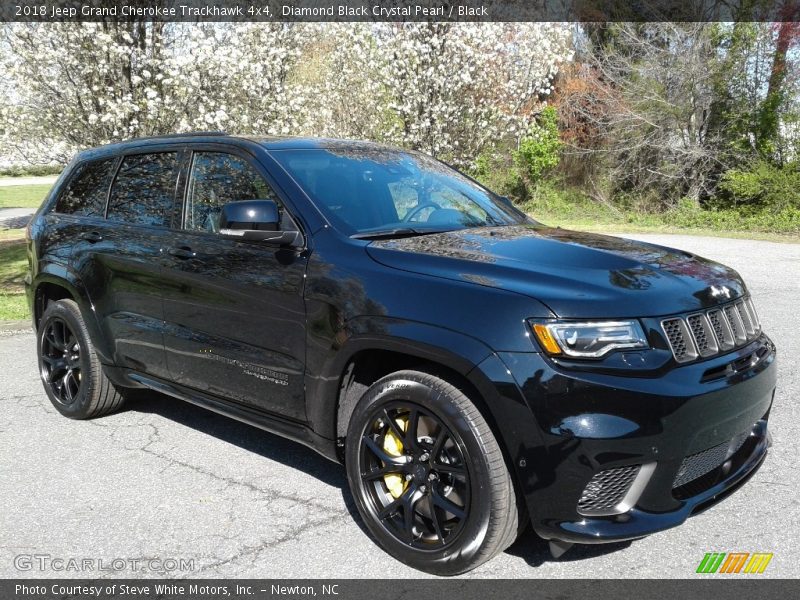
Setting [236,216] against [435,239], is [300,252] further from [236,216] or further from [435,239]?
[435,239]

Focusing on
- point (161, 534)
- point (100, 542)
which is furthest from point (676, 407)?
point (100, 542)

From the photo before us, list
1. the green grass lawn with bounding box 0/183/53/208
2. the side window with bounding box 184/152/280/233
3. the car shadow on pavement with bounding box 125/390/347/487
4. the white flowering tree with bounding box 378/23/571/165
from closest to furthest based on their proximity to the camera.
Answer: the side window with bounding box 184/152/280/233
the car shadow on pavement with bounding box 125/390/347/487
the white flowering tree with bounding box 378/23/571/165
the green grass lawn with bounding box 0/183/53/208

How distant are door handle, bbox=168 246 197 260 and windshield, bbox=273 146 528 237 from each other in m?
0.71

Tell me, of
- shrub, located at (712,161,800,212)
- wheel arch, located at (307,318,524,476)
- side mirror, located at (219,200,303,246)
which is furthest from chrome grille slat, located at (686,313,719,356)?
shrub, located at (712,161,800,212)

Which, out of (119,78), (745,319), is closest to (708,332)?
(745,319)

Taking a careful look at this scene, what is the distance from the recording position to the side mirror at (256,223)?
11.9 ft

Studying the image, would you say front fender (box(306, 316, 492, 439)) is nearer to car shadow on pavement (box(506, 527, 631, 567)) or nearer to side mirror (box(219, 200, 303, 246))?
side mirror (box(219, 200, 303, 246))

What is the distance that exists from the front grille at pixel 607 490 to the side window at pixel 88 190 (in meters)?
3.72

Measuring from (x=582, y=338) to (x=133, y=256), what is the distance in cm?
291

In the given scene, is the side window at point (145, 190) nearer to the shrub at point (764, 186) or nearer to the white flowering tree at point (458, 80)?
the white flowering tree at point (458, 80)

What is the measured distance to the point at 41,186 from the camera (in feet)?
117

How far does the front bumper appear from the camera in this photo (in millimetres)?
2793

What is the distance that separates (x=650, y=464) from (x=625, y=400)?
0.90 feet

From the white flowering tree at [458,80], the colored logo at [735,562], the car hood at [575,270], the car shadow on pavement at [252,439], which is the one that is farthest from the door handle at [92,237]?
the white flowering tree at [458,80]
